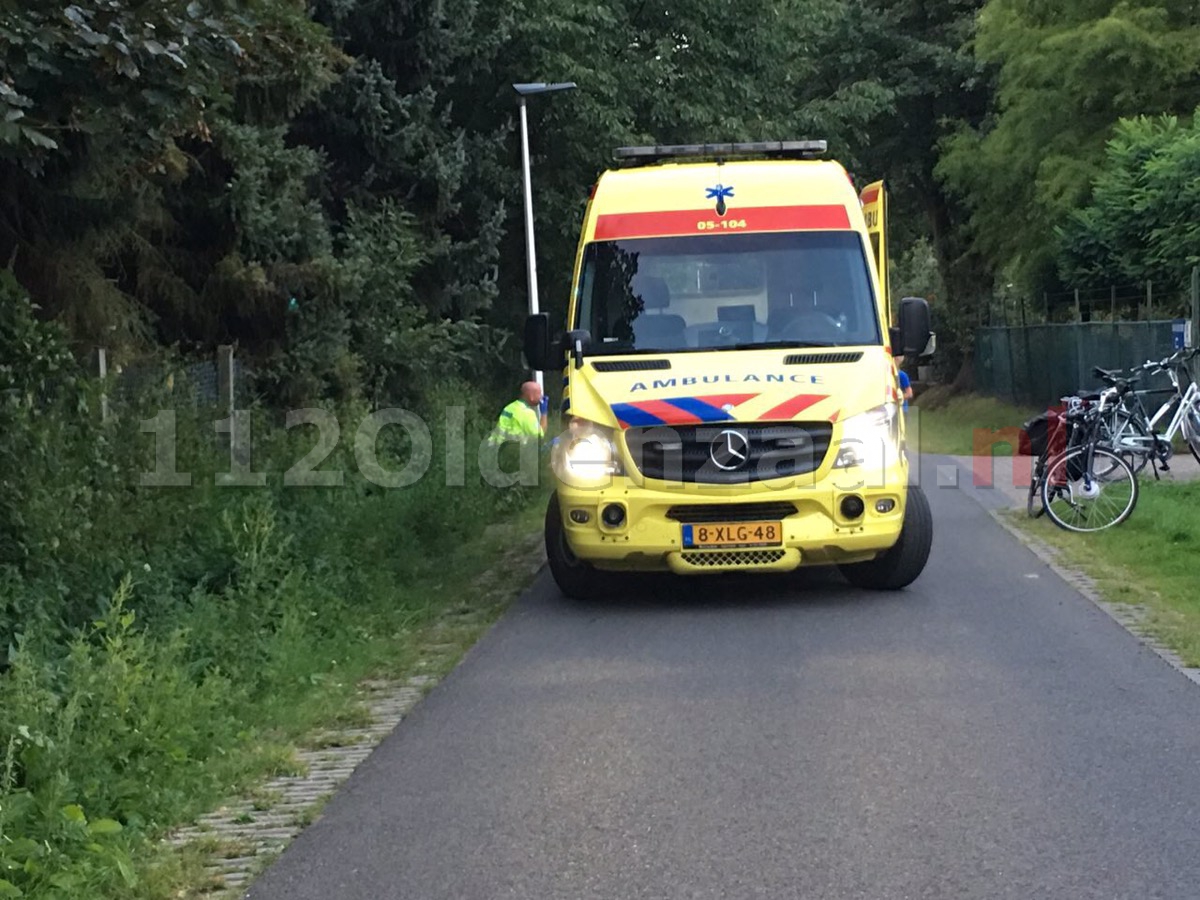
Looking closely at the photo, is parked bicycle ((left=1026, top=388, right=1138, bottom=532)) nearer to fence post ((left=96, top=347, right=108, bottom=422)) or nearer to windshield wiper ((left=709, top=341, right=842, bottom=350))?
windshield wiper ((left=709, top=341, right=842, bottom=350))

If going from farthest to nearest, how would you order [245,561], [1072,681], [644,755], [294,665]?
[245,561] < [294,665] < [1072,681] < [644,755]

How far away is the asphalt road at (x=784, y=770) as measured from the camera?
5621mm

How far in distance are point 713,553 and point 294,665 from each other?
298 centimetres

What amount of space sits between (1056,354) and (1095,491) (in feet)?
59.2

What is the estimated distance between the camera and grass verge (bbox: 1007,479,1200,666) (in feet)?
33.8

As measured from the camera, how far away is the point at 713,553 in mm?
11008

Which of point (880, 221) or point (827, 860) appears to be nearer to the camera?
point (827, 860)

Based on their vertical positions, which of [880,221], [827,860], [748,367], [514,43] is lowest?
[827,860]

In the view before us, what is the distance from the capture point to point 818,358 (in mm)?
11438

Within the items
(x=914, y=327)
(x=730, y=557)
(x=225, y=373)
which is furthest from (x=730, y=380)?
(x=225, y=373)

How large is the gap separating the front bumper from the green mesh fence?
46.7 feet

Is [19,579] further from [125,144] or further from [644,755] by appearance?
[644,755]

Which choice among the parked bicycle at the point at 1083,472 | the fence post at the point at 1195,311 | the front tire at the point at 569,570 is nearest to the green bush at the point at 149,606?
the front tire at the point at 569,570

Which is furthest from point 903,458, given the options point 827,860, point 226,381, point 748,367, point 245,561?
point 226,381
